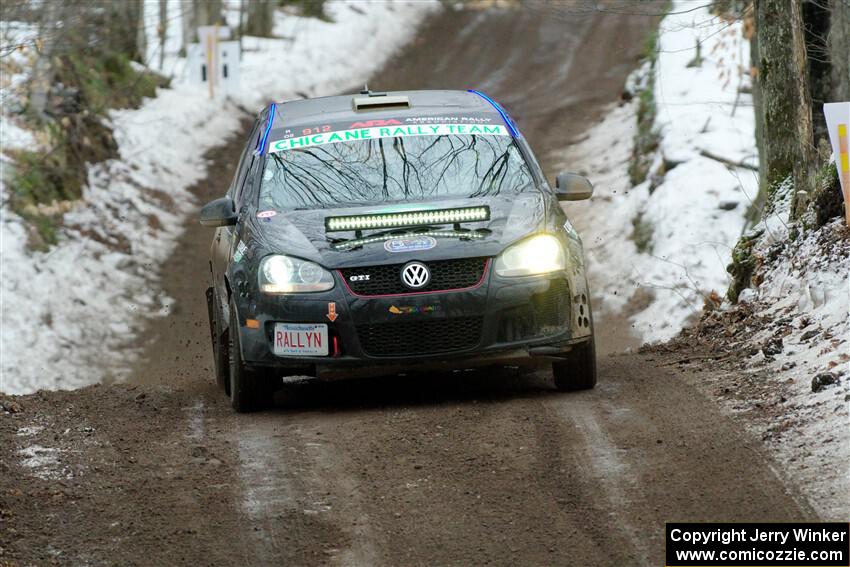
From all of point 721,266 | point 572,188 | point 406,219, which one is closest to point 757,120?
point 721,266

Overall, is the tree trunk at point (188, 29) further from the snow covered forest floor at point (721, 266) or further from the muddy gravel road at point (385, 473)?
the muddy gravel road at point (385, 473)

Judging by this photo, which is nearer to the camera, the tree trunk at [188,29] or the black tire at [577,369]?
the black tire at [577,369]

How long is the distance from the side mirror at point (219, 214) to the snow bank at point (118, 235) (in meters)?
7.21

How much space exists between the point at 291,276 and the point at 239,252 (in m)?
0.61

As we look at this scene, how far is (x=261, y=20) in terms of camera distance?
33.9 m

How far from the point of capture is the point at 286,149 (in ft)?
29.8

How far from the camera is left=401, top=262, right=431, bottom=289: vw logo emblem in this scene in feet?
25.5

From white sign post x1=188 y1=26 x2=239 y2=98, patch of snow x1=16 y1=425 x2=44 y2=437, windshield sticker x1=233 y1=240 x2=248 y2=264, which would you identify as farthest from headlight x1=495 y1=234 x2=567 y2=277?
white sign post x1=188 y1=26 x2=239 y2=98

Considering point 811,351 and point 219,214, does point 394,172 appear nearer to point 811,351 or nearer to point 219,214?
point 219,214

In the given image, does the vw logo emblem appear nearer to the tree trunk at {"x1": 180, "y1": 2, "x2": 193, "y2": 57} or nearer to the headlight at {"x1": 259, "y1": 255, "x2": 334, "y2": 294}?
the headlight at {"x1": 259, "y1": 255, "x2": 334, "y2": 294}

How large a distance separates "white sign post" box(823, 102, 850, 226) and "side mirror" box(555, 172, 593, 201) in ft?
4.94

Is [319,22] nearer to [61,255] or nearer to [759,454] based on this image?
[61,255]

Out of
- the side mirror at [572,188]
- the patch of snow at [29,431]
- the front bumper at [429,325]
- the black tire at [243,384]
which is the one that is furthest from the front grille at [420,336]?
the patch of snow at [29,431]

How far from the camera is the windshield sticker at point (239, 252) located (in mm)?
8305
